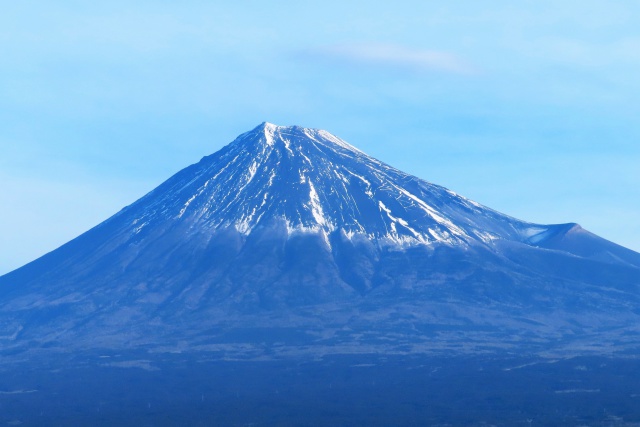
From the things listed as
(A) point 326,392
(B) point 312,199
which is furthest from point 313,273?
(A) point 326,392

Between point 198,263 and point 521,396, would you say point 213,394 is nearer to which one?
point 521,396

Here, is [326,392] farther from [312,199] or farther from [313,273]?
[312,199]

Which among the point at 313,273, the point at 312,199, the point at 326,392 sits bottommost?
the point at 326,392

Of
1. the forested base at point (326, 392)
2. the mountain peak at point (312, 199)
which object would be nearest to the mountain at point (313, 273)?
the mountain peak at point (312, 199)

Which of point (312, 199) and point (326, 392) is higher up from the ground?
point (312, 199)

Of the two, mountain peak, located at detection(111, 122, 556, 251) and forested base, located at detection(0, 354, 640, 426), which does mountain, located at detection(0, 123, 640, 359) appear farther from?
forested base, located at detection(0, 354, 640, 426)

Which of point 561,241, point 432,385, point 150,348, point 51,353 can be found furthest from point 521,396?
point 561,241

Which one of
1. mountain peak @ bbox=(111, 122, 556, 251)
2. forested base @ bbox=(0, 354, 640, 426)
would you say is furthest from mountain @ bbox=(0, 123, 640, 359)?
forested base @ bbox=(0, 354, 640, 426)

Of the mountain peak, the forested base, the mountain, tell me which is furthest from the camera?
the mountain peak
